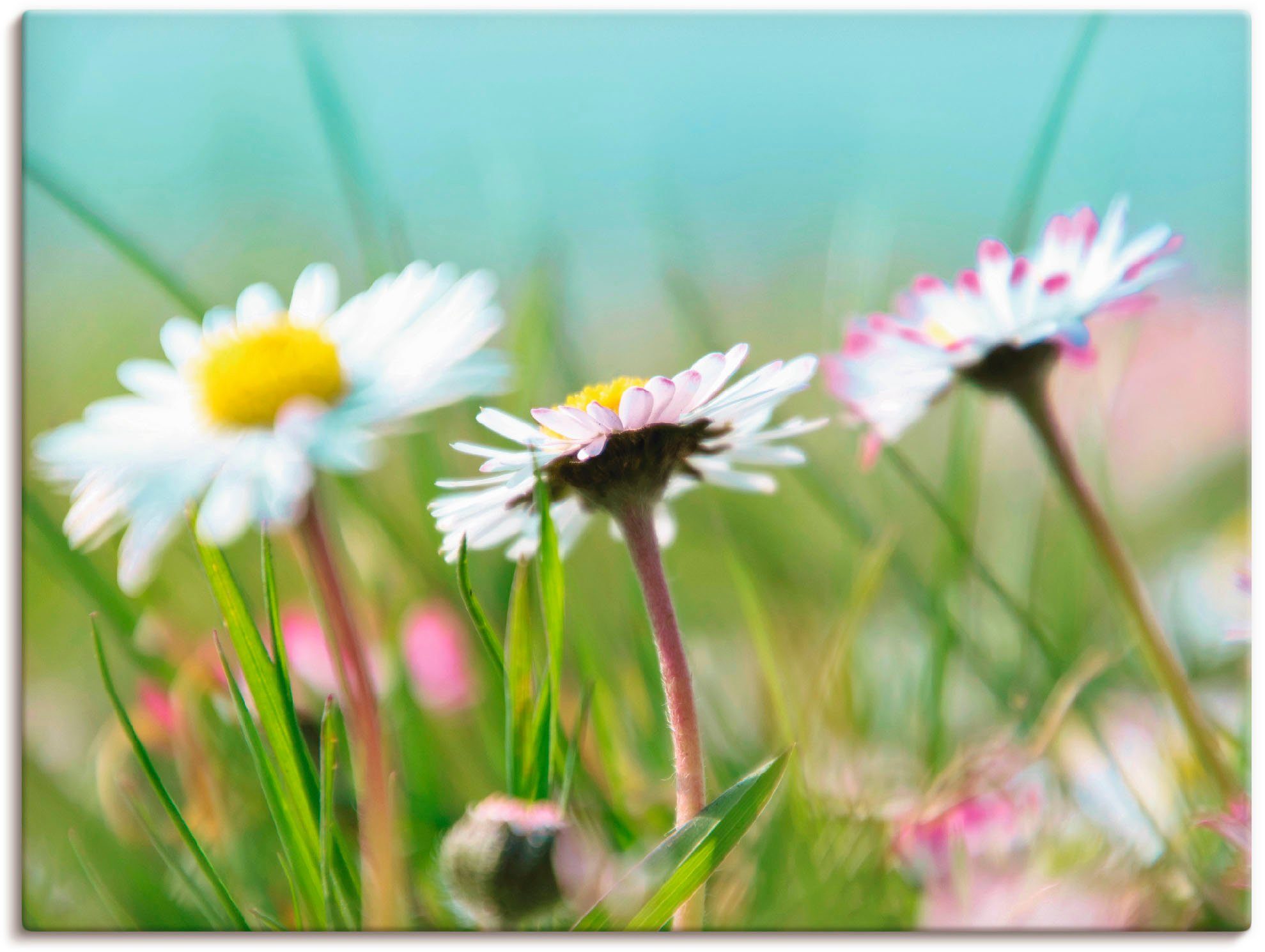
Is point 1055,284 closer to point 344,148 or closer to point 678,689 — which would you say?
point 678,689

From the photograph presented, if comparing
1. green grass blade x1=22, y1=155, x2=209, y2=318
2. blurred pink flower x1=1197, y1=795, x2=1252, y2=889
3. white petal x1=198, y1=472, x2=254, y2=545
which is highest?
green grass blade x1=22, y1=155, x2=209, y2=318

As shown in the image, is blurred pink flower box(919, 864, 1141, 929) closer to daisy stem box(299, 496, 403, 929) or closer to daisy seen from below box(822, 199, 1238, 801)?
daisy seen from below box(822, 199, 1238, 801)

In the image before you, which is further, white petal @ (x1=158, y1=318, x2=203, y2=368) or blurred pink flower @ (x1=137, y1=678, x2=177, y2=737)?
blurred pink flower @ (x1=137, y1=678, x2=177, y2=737)

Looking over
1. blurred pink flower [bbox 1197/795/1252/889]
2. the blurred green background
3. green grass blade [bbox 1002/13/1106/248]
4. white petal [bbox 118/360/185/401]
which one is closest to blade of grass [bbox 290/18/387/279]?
the blurred green background

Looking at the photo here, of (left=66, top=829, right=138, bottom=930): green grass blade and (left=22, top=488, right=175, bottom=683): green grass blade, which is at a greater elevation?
(left=22, top=488, right=175, bottom=683): green grass blade

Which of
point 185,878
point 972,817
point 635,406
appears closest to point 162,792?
point 185,878

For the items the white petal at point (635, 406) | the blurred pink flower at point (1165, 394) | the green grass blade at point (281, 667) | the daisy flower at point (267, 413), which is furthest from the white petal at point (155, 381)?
the blurred pink flower at point (1165, 394)

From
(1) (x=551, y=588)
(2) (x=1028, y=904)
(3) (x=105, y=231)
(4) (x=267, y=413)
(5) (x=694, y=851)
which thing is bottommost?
(2) (x=1028, y=904)

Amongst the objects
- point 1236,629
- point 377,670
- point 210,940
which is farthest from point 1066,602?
point 210,940
